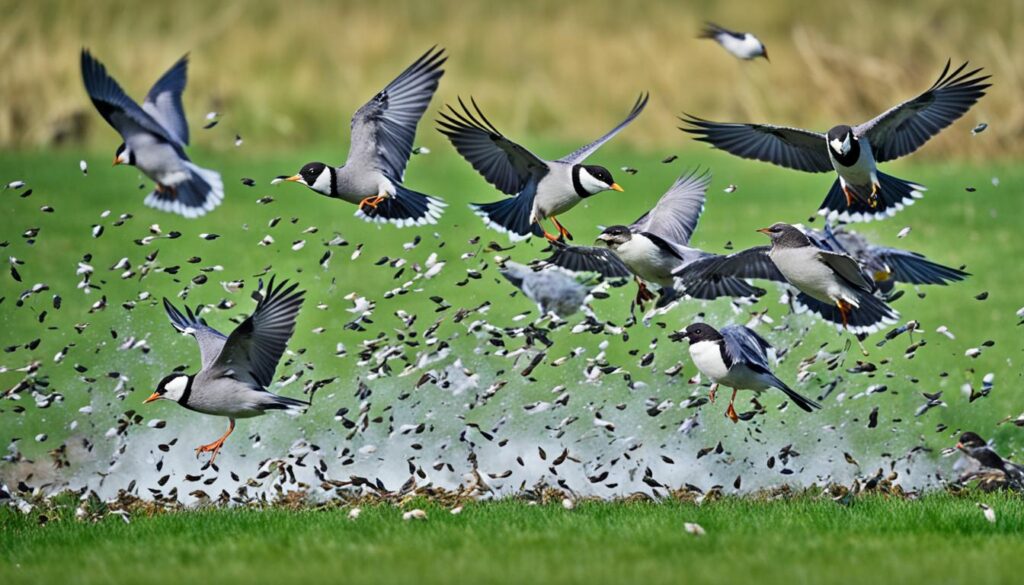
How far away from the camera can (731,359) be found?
841 cm

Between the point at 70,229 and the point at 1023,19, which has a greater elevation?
the point at 1023,19

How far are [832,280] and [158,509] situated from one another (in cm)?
420

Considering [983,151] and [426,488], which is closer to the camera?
[426,488]

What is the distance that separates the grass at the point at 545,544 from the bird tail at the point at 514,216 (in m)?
2.17

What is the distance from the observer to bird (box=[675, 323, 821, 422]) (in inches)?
332

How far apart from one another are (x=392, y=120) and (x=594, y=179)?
1463mm

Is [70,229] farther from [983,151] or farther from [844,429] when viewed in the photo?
[983,151]

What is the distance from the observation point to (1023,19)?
984 inches

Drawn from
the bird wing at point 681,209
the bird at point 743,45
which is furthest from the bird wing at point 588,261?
the bird at point 743,45

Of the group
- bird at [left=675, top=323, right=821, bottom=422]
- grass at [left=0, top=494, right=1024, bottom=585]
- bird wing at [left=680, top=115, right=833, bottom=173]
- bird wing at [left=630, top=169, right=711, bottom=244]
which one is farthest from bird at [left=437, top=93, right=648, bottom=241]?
grass at [left=0, top=494, right=1024, bottom=585]

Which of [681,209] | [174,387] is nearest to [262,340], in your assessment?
[174,387]

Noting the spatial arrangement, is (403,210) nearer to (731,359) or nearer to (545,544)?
(731,359)

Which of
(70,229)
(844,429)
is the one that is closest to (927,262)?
(844,429)

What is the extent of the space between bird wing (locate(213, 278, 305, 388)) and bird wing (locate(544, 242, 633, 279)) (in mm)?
2376
